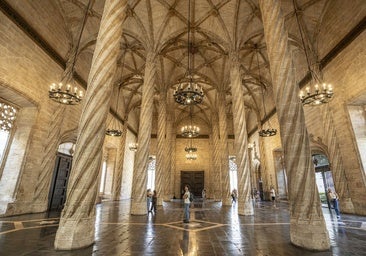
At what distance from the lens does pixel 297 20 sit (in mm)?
11133

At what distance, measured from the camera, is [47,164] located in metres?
9.62

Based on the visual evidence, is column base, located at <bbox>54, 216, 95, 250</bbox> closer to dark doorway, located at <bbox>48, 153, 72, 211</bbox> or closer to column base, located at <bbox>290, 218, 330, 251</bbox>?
column base, located at <bbox>290, 218, 330, 251</bbox>

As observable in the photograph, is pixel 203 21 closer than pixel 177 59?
Yes

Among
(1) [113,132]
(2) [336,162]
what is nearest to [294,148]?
(2) [336,162]

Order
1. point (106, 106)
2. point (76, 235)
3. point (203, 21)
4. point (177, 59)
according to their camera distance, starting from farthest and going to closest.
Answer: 1. point (177, 59)
2. point (203, 21)
3. point (106, 106)
4. point (76, 235)

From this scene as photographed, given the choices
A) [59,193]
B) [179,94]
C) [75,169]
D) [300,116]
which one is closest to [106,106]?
[75,169]

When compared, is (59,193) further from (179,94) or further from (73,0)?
(73,0)

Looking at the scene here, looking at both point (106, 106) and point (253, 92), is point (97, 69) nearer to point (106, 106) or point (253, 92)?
point (106, 106)

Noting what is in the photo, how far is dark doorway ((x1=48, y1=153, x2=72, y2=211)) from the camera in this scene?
11043 millimetres

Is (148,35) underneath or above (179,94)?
above

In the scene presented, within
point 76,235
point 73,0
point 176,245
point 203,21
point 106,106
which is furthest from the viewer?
point 203,21

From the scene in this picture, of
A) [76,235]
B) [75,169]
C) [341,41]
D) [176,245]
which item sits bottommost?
[176,245]

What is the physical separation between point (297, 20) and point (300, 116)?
964 centimetres

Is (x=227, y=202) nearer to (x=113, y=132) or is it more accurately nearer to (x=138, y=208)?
(x=138, y=208)
